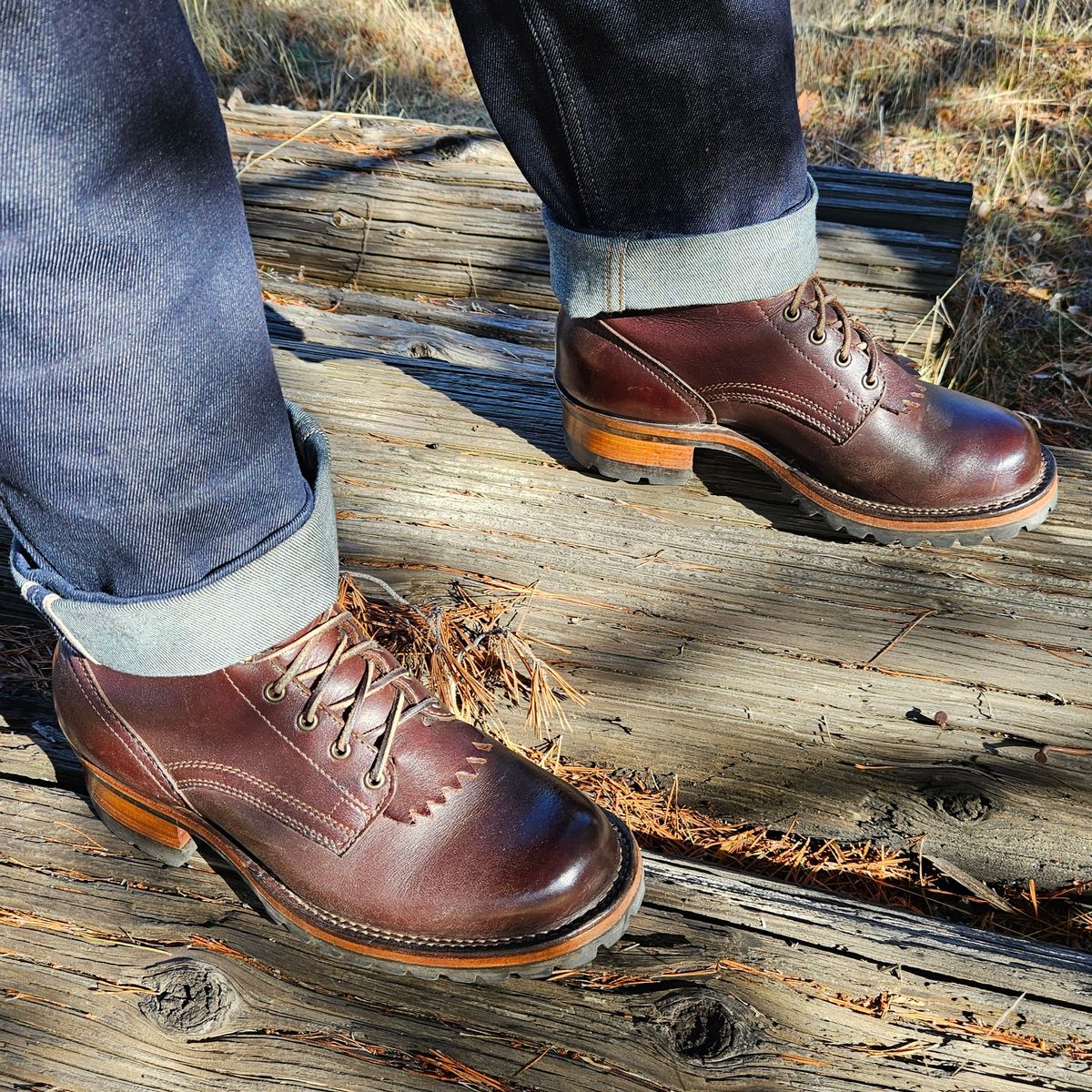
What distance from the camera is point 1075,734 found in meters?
1.49

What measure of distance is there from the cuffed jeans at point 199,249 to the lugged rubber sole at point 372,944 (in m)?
0.25

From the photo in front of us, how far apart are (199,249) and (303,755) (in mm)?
618

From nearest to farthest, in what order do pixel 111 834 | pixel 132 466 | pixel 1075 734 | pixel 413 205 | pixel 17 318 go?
pixel 17 318 < pixel 132 466 < pixel 111 834 < pixel 1075 734 < pixel 413 205

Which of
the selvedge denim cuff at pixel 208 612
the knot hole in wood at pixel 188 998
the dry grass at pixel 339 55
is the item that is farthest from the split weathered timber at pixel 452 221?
the dry grass at pixel 339 55

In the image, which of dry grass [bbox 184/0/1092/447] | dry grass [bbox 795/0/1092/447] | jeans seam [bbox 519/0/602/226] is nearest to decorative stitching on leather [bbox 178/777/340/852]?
jeans seam [bbox 519/0/602/226]

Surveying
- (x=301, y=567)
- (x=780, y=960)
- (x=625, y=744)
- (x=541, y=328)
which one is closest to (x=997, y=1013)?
(x=780, y=960)

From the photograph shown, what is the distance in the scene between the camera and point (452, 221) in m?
3.00

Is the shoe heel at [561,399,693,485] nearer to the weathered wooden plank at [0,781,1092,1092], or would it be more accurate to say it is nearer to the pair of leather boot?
the pair of leather boot

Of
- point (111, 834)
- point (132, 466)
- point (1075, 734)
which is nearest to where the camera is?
point (132, 466)

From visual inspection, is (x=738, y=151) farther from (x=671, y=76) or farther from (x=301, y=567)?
(x=301, y=567)

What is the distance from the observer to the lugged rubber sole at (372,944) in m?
1.17

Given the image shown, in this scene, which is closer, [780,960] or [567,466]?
[780,960]

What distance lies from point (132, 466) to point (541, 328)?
1849mm

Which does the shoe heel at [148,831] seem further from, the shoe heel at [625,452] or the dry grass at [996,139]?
the dry grass at [996,139]
